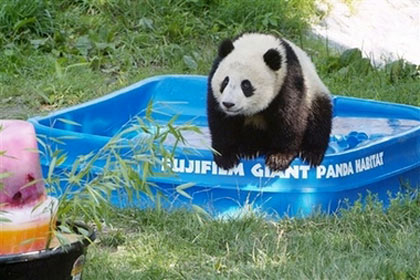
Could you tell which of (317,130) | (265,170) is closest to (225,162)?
(265,170)

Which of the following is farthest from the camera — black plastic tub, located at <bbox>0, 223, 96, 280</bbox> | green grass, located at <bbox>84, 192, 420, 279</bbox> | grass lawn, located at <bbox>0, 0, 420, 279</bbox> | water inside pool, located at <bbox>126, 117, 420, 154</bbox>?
water inside pool, located at <bbox>126, 117, 420, 154</bbox>

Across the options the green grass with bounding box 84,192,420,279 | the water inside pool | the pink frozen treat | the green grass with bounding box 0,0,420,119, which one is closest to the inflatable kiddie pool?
the green grass with bounding box 84,192,420,279

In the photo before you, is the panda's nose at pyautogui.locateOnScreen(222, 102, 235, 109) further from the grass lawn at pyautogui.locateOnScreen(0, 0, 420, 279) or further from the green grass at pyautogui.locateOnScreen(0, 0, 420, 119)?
the green grass at pyautogui.locateOnScreen(0, 0, 420, 119)

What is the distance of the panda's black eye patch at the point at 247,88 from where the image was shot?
4367mm

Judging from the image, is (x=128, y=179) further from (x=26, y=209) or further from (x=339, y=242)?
(x=339, y=242)

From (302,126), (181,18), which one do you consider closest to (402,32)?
(181,18)

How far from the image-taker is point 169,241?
12.7ft

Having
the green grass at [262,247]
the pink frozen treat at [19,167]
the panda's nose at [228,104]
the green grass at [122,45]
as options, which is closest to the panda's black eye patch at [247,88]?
the panda's nose at [228,104]

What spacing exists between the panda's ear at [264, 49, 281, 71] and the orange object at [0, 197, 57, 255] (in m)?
1.61

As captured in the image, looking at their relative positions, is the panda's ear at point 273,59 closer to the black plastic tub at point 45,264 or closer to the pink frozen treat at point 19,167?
the pink frozen treat at point 19,167

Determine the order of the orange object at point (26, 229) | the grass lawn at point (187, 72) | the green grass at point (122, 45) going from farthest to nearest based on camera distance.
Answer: the green grass at point (122, 45), the grass lawn at point (187, 72), the orange object at point (26, 229)

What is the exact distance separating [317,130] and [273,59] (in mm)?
447

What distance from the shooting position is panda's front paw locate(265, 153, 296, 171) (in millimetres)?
4320

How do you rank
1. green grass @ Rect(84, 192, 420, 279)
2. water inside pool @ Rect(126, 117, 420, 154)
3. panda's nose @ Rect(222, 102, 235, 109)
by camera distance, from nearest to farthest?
1. green grass @ Rect(84, 192, 420, 279)
2. panda's nose @ Rect(222, 102, 235, 109)
3. water inside pool @ Rect(126, 117, 420, 154)
